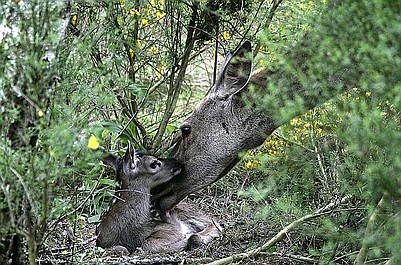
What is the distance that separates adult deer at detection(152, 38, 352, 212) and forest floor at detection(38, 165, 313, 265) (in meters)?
0.46

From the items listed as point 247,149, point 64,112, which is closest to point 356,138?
point 64,112

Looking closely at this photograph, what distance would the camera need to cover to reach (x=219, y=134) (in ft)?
18.8

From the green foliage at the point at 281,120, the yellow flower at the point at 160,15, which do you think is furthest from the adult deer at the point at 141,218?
the yellow flower at the point at 160,15

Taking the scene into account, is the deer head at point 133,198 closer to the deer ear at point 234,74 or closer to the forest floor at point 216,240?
the forest floor at point 216,240

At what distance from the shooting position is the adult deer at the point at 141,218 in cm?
550

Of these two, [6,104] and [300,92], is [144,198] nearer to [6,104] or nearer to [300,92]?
[300,92]

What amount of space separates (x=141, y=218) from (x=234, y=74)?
1.35 m

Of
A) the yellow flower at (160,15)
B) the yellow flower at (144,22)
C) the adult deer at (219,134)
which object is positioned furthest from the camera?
the yellow flower at (160,15)

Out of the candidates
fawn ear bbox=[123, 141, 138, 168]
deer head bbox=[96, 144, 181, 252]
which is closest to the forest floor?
deer head bbox=[96, 144, 181, 252]

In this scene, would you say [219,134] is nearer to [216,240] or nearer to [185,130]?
[185,130]

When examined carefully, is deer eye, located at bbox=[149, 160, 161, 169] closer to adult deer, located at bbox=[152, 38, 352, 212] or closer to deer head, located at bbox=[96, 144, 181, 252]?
deer head, located at bbox=[96, 144, 181, 252]

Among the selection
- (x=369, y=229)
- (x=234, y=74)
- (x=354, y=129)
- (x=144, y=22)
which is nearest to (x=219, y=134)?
(x=234, y=74)

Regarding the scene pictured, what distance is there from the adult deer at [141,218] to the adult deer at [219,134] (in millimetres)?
117

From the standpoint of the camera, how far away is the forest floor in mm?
4289
